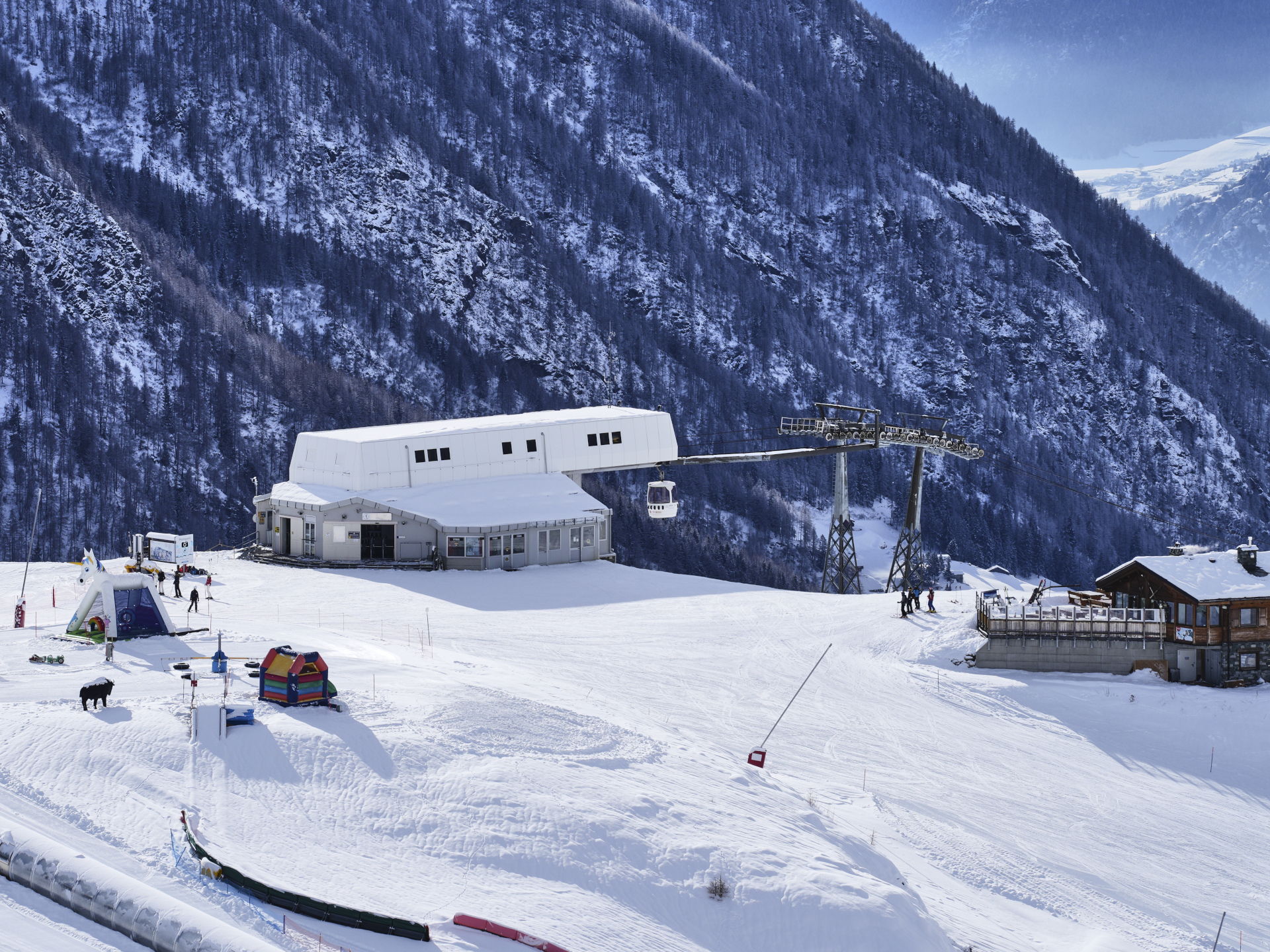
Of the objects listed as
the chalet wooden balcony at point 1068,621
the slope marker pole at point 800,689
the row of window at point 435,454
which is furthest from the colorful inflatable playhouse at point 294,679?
the row of window at point 435,454

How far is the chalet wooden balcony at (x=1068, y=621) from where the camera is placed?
4291 centimetres

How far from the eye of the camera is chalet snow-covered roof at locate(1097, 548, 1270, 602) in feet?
146

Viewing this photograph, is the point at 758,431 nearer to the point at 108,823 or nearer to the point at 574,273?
the point at 574,273

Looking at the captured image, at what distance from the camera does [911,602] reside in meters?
46.3

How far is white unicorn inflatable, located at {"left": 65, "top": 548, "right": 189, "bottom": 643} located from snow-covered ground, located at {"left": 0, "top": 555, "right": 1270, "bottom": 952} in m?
0.66

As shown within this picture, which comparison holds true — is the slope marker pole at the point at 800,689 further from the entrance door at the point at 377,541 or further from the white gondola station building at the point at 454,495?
the entrance door at the point at 377,541

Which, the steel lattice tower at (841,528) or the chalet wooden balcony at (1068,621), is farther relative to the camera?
the steel lattice tower at (841,528)

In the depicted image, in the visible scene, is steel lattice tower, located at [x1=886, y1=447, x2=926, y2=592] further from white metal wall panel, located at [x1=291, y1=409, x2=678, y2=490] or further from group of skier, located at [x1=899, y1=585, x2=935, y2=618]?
white metal wall panel, located at [x1=291, y1=409, x2=678, y2=490]

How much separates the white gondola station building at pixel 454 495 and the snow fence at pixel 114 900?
34026mm

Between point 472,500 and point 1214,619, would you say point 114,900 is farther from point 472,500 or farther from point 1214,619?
point 1214,619

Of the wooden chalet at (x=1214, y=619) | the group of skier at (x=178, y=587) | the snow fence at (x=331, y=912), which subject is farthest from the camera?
the wooden chalet at (x=1214, y=619)

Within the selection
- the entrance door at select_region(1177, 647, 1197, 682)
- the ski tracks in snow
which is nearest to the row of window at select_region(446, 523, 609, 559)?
the entrance door at select_region(1177, 647, 1197, 682)

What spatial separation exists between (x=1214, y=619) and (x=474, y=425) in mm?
34729

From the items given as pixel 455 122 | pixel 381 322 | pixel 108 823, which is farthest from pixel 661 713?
pixel 455 122
